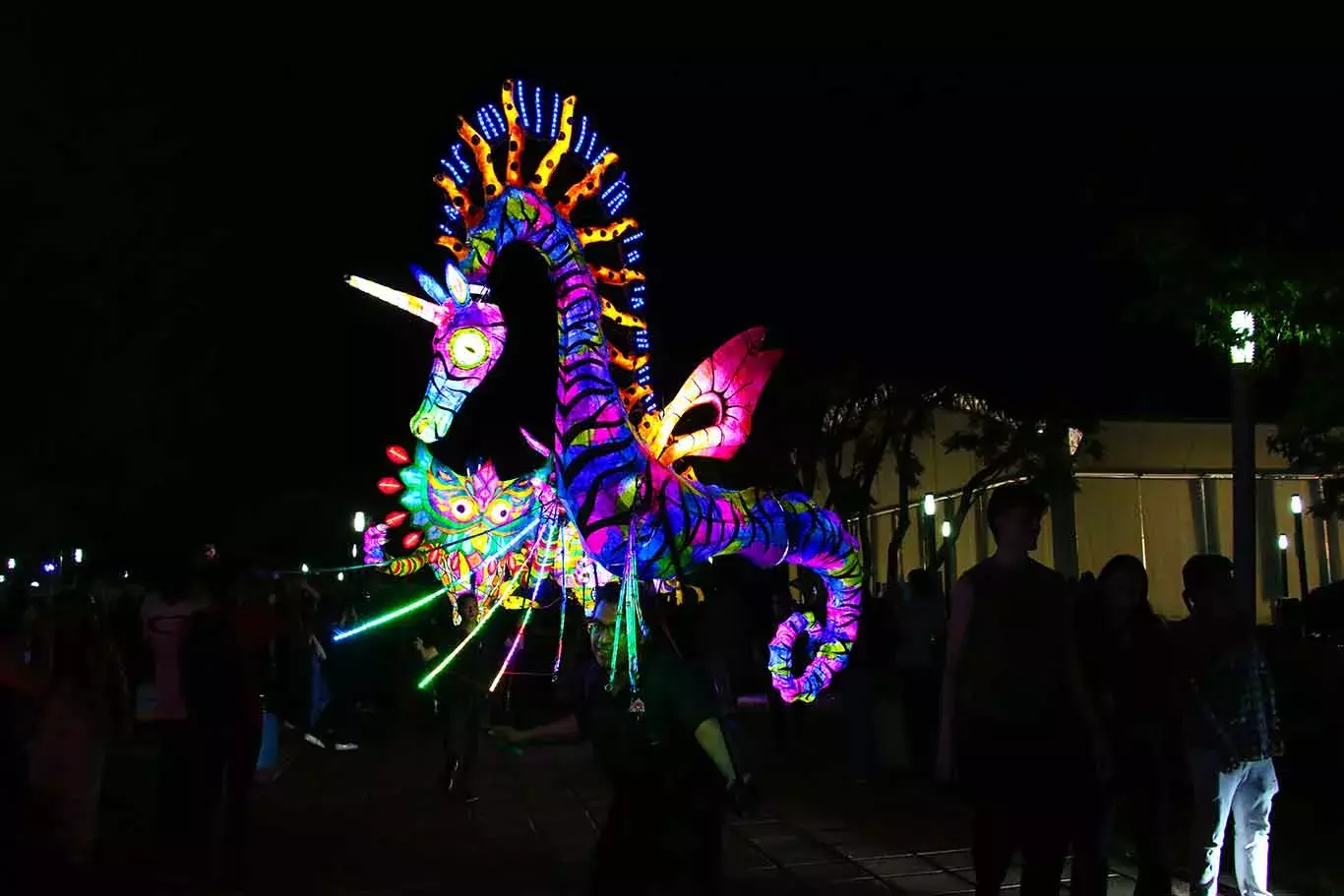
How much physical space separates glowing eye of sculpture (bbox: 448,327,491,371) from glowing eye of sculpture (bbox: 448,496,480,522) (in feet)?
18.4

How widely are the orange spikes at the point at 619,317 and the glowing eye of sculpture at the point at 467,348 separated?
1.56 meters

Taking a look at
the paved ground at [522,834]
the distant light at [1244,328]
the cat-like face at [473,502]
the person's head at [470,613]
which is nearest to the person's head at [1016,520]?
the paved ground at [522,834]

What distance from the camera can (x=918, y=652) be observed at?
1252 centimetres

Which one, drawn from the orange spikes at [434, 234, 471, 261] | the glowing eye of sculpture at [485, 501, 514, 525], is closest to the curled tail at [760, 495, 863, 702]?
the glowing eye of sculpture at [485, 501, 514, 525]

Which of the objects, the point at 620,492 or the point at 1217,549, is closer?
the point at 620,492

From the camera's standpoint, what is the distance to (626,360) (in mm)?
14602

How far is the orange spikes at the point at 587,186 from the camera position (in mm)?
14117

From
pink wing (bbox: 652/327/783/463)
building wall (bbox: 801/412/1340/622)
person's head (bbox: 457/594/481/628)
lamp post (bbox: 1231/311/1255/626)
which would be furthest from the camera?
building wall (bbox: 801/412/1340/622)

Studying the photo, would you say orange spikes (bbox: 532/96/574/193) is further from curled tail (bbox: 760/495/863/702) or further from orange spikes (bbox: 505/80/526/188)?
curled tail (bbox: 760/495/863/702)

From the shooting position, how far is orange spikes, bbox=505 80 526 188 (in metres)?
13.8

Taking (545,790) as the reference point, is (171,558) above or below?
above

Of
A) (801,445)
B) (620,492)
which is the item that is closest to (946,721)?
(620,492)

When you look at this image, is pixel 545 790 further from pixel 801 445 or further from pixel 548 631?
pixel 801 445

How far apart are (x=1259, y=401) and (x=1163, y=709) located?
21.0 m
